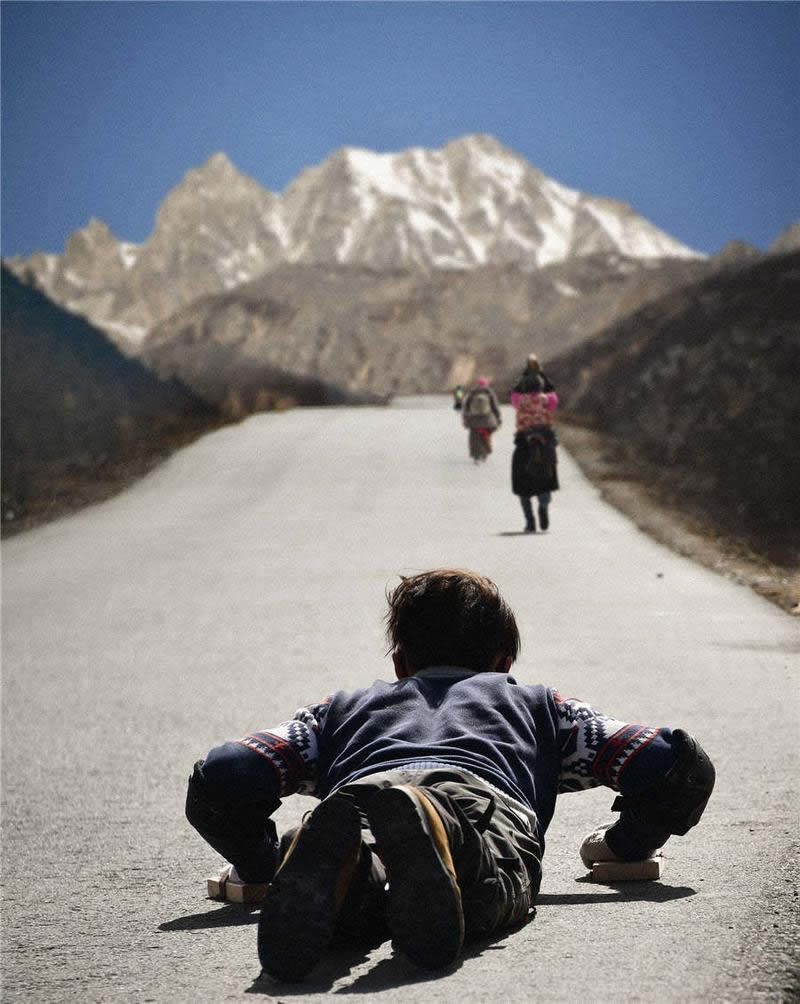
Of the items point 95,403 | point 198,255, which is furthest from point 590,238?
point 95,403

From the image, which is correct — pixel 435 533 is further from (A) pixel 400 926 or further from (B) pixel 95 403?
(B) pixel 95 403

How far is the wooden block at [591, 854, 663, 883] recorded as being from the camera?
12.9 feet

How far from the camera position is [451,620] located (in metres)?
3.84

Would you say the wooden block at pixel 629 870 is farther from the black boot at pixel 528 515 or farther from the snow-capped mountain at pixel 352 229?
the snow-capped mountain at pixel 352 229

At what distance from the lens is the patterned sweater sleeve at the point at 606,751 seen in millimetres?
3750

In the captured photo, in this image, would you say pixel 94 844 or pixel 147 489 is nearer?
pixel 94 844

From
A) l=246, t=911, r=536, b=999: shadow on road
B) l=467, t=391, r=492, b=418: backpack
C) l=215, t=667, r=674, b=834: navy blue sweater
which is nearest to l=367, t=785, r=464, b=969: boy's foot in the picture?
l=246, t=911, r=536, b=999: shadow on road

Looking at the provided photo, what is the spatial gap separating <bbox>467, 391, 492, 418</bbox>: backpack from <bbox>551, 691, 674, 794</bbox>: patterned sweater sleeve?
770 inches

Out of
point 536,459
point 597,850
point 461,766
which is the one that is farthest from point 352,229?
point 461,766

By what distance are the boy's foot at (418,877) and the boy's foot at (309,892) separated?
0.08m

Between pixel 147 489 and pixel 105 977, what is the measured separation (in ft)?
62.1

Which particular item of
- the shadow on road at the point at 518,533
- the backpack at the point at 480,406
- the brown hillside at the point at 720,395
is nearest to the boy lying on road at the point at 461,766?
the shadow on road at the point at 518,533

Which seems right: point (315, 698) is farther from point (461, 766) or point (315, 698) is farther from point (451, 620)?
point (461, 766)

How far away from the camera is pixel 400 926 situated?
9.70 feet
